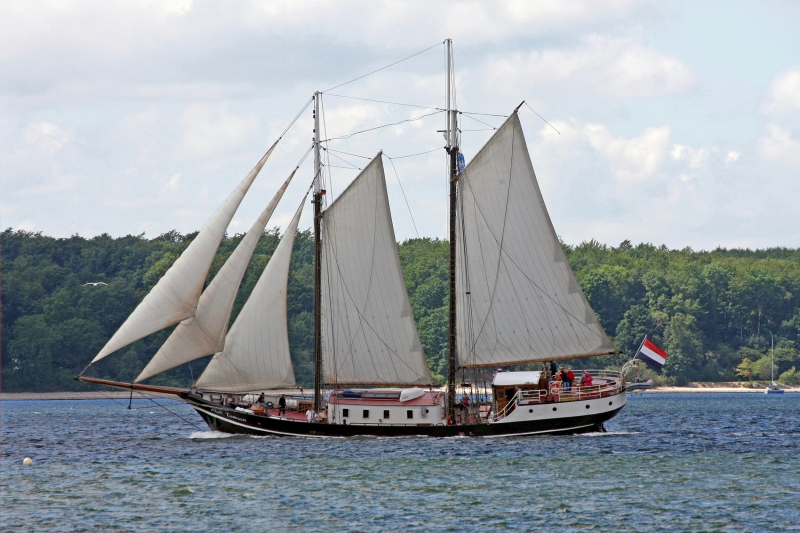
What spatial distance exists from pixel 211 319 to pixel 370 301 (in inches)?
345

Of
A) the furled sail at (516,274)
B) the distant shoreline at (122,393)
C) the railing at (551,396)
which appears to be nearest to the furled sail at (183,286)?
the furled sail at (516,274)

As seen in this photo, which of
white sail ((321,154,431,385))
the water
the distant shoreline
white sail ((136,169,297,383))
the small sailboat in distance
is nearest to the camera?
the water

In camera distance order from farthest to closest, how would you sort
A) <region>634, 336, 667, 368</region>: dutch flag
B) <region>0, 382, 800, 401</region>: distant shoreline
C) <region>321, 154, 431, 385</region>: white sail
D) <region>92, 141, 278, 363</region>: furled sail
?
<region>0, 382, 800, 401</region>: distant shoreline < <region>634, 336, 667, 368</region>: dutch flag < <region>321, 154, 431, 385</region>: white sail < <region>92, 141, 278, 363</region>: furled sail

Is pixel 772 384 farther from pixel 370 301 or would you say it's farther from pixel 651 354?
pixel 370 301

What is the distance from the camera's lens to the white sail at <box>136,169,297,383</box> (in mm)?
57562

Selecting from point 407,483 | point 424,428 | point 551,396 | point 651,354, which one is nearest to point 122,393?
point 424,428

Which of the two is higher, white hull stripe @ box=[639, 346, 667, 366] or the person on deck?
white hull stripe @ box=[639, 346, 667, 366]

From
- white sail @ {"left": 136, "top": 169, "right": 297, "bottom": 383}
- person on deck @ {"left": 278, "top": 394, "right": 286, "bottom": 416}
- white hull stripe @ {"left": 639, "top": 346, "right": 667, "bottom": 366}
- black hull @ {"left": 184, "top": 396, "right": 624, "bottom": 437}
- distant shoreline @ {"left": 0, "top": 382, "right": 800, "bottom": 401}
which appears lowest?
black hull @ {"left": 184, "top": 396, "right": 624, "bottom": 437}

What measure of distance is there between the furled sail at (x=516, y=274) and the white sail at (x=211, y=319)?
11662 millimetres

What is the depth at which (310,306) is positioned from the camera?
163375mm

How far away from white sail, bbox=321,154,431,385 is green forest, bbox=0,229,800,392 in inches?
3162

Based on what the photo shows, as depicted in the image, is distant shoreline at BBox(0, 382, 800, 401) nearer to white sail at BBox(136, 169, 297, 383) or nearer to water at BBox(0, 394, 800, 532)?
white sail at BBox(136, 169, 297, 383)

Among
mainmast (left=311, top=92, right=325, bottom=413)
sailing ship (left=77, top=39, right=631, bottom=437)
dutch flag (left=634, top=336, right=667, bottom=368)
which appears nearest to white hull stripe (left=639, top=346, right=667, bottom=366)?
dutch flag (left=634, top=336, right=667, bottom=368)

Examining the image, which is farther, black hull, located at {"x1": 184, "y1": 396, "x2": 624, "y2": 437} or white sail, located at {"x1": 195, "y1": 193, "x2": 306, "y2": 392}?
black hull, located at {"x1": 184, "y1": 396, "x2": 624, "y2": 437}
